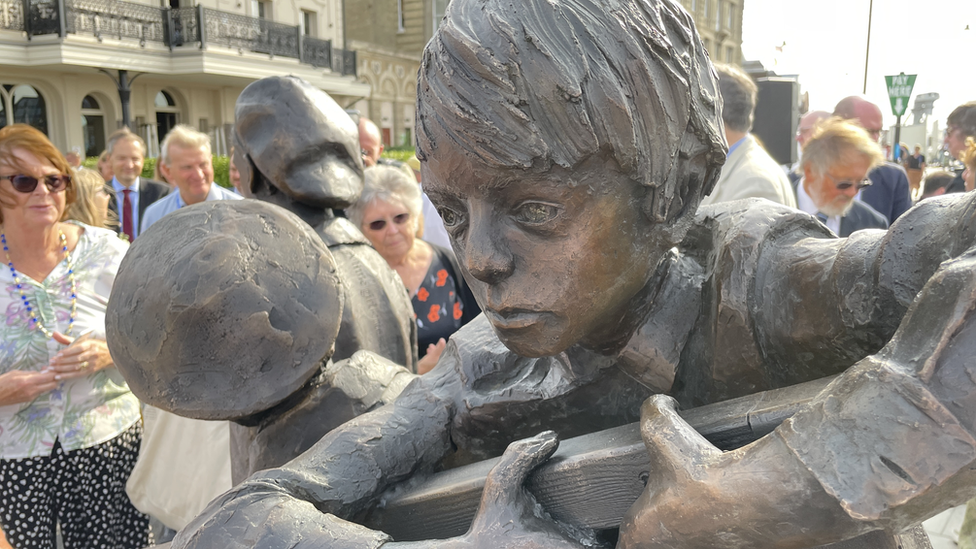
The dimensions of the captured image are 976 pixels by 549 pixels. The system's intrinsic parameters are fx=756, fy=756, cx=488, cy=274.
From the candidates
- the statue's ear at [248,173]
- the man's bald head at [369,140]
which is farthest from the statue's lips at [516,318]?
the man's bald head at [369,140]

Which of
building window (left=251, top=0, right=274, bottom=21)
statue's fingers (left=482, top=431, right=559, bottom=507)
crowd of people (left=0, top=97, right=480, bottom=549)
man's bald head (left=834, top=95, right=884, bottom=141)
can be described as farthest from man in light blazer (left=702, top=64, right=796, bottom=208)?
building window (left=251, top=0, right=274, bottom=21)

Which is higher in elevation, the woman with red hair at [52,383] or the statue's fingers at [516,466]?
the statue's fingers at [516,466]

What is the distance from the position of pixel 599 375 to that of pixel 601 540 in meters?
0.30

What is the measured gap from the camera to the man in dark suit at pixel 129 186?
555cm

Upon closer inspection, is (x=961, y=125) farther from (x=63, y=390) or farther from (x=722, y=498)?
(x=63, y=390)

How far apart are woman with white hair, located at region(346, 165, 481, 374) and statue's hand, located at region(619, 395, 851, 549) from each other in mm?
2251

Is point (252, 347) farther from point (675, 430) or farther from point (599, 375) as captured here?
point (675, 430)

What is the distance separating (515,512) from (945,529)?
3.76 meters

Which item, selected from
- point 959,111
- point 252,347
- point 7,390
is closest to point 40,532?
point 7,390

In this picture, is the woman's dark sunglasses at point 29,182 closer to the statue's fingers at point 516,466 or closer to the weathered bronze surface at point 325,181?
the weathered bronze surface at point 325,181

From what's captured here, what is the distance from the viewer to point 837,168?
3604 millimetres

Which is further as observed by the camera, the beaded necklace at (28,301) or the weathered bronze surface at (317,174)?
the beaded necklace at (28,301)

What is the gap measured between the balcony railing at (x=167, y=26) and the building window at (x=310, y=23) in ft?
3.15

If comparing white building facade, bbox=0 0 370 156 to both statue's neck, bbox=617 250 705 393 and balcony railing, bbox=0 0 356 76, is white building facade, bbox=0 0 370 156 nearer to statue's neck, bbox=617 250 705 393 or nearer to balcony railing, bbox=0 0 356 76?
balcony railing, bbox=0 0 356 76
